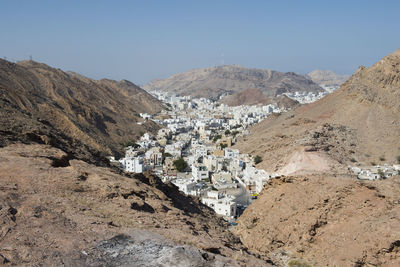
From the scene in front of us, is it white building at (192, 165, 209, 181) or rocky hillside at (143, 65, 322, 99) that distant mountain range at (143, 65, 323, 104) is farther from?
white building at (192, 165, 209, 181)

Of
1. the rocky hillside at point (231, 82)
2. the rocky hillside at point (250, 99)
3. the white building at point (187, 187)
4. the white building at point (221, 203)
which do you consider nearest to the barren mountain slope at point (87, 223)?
the white building at point (221, 203)

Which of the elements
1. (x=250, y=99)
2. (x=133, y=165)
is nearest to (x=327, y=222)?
(x=133, y=165)

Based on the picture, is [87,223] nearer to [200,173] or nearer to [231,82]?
[200,173]

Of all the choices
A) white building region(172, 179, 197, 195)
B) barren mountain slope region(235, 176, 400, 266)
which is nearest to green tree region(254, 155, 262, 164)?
white building region(172, 179, 197, 195)

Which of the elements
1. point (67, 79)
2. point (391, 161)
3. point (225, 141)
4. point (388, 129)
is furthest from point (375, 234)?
point (67, 79)

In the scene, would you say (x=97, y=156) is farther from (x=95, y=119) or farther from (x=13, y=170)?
(x=95, y=119)

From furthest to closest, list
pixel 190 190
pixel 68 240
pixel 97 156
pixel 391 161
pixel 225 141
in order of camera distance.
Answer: pixel 225 141
pixel 391 161
pixel 190 190
pixel 97 156
pixel 68 240

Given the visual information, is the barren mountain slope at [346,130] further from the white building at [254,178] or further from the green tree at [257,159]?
the white building at [254,178]
